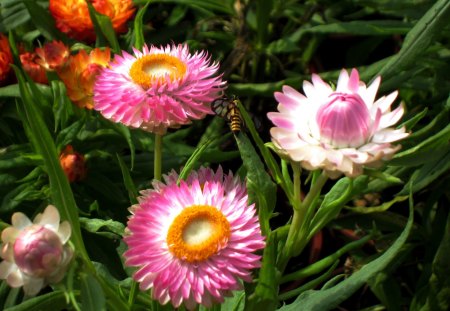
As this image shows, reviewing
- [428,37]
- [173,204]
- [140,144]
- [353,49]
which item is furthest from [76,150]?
[353,49]

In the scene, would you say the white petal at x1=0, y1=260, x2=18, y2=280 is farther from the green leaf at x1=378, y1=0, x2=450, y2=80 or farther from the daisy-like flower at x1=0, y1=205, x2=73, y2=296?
the green leaf at x1=378, y1=0, x2=450, y2=80

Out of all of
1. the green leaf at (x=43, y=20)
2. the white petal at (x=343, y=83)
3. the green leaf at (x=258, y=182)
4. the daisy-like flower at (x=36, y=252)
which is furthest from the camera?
the green leaf at (x=43, y=20)

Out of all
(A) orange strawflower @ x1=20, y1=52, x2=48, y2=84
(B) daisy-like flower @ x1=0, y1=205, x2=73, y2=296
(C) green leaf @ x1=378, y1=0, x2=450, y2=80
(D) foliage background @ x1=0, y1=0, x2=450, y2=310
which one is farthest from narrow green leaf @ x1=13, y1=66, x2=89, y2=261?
(C) green leaf @ x1=378, y1=0, x2=450, y2=80

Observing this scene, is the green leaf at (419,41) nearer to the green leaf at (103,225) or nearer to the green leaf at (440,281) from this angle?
the green leaf at (440,281)

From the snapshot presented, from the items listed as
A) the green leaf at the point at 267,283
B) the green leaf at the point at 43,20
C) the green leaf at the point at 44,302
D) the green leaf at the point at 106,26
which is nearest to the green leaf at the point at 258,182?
the green leaf at the point at 267,283

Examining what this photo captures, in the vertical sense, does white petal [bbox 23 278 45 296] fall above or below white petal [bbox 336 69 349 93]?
below

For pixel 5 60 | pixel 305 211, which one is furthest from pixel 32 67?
pixel 305 211
